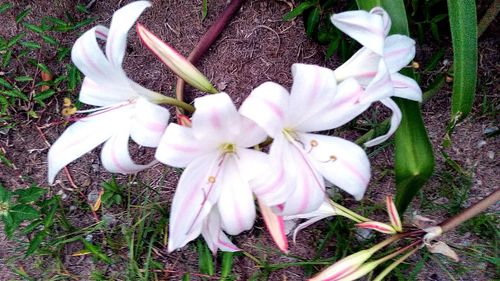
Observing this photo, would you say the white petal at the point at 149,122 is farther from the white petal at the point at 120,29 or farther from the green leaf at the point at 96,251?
the green leaf at the point at 96,251

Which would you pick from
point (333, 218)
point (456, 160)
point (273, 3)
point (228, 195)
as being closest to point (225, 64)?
point (273, 3)

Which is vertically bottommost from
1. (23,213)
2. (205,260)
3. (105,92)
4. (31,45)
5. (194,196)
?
(205,260)

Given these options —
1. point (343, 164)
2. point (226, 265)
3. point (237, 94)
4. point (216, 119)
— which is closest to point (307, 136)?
point (343, 164)

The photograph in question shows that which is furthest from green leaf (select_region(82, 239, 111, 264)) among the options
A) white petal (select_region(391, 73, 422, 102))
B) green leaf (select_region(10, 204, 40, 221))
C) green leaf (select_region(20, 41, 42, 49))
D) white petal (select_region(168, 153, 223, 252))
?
white petal (select_region(391, 73, 422, 102))

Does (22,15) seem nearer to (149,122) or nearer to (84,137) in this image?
(84,137)

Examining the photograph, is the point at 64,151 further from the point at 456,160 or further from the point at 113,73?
the point at 456,160

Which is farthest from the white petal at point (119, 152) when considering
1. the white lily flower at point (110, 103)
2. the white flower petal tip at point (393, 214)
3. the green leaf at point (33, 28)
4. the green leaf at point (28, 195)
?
the green leaf at point (33, 28)

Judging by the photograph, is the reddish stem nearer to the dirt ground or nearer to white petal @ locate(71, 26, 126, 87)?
the dirt ground
